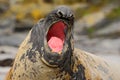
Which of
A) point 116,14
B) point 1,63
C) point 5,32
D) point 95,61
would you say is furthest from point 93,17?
point 95,61

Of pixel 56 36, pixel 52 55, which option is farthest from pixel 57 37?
pixel 52 55

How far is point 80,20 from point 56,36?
18.2 m

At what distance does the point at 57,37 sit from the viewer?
4.78 m

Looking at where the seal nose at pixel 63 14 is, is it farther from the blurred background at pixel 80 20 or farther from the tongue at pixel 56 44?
the blurred background at pixel 80 20

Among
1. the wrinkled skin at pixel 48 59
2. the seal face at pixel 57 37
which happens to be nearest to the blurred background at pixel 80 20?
the wrinkled skin at pixel 48 59

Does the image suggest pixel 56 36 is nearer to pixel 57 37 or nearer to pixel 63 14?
pixel 57 37

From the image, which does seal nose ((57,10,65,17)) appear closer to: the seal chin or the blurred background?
the seal chin

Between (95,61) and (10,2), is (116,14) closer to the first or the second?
(10,2)

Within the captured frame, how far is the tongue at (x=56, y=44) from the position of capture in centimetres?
471

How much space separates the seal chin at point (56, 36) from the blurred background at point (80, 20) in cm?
1355

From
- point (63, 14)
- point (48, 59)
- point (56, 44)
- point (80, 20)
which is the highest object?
point (80, 20)

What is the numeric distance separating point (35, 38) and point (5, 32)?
654 inches

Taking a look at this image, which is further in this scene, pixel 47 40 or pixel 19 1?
pixel 19 1

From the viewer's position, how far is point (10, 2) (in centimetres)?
2431
